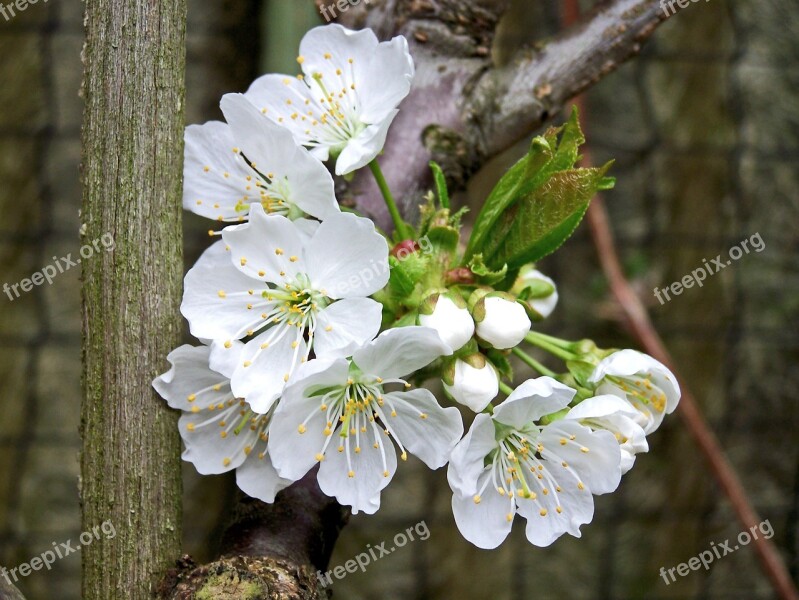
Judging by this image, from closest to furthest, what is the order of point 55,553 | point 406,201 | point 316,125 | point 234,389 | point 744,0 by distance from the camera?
point 234,389 → point 316,125 → point 406,201 → point 55,553 → point 744,0

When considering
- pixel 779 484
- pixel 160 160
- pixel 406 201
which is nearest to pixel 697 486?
pixel 779 484

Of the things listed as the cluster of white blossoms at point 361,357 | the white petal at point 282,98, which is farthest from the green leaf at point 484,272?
the white petal at point 282,98

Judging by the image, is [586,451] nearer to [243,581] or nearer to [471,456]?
[471,456]

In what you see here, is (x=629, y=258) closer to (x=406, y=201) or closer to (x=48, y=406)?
(x=406, y=201)

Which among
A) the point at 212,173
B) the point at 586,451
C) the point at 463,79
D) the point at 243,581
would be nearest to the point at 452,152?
the point at 463,79

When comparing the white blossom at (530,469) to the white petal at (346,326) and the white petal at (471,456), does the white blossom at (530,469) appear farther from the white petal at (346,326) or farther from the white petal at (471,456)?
the white petal at (346,326)

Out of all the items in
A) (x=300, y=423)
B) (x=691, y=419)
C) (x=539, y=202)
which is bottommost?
(x=691, y=419)
